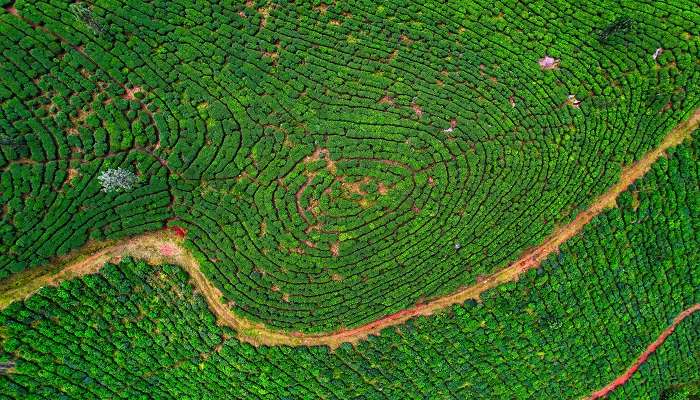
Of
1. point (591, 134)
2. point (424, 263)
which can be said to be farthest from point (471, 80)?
point (424, 263)

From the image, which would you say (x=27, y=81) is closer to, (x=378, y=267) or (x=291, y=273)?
(x=291, y=273)

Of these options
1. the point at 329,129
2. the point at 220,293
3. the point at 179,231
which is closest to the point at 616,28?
the point at 329,129

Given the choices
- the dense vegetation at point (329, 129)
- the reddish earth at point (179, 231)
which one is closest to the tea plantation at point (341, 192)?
the dense vegetation at point (329, 129)

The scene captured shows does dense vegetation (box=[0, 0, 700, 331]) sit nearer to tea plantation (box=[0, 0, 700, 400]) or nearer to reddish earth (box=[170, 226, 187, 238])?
tea plantation (box=[0, 0, 700, 400])

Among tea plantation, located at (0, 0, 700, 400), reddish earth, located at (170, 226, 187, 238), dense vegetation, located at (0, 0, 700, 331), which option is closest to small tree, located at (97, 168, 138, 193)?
tea plantation, located at (0, 0, 700, 400)

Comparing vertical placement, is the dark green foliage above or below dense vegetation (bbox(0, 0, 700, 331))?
above

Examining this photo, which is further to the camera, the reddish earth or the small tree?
the reddish earth

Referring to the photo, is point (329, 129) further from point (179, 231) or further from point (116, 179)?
point (116, 179)
